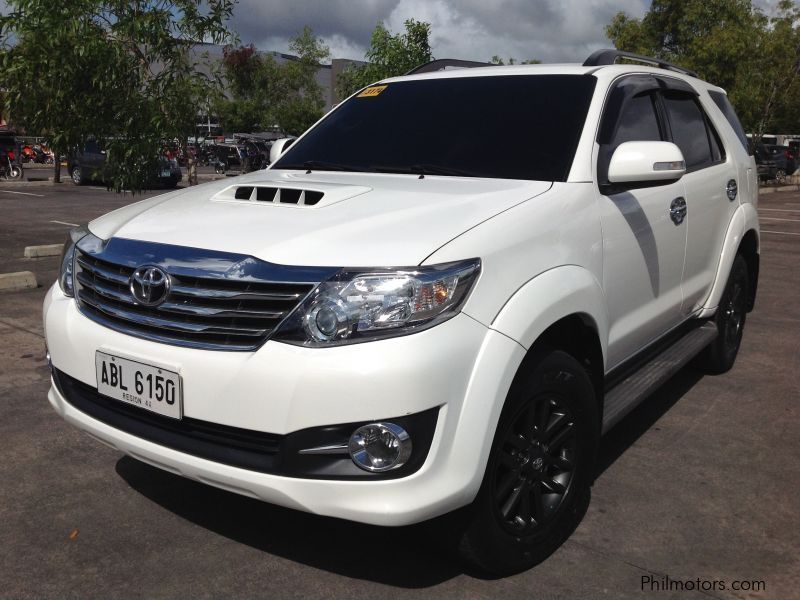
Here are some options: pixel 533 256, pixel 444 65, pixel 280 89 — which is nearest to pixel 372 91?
pixel 444 65

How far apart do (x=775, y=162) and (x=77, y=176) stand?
25064mm

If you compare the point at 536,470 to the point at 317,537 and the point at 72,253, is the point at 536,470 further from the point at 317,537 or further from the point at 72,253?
the point at 72,253

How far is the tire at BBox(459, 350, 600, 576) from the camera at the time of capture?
2559 mm

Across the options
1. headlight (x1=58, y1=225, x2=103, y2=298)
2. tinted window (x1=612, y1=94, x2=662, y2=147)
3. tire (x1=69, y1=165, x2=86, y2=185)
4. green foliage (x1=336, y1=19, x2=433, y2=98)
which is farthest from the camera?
tire (x1=69, y1=165, x2=86, y2=185)

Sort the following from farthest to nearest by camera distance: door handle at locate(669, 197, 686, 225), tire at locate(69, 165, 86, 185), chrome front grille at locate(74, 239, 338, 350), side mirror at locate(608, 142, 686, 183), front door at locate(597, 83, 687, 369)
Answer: tire at locate(69, 165, 86, 185)
door handle at locate(669, 197, 686, 225)
front door at locate(597, 83, 687, 369)
side mirror at locate(608, 142, 686, 183)
chrome front grille at locate(74, 239, 338, 350)

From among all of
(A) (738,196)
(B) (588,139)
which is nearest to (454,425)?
(B) (588,139)

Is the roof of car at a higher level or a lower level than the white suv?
higher

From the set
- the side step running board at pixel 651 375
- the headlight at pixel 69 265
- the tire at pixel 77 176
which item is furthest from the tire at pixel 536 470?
the tire at pixel 77 176

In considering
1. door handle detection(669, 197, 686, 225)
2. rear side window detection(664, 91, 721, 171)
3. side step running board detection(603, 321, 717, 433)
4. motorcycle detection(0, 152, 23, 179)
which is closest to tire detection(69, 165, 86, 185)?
motorcycle detection(0, 152, 23, 179)

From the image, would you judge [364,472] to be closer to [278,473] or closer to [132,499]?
[278,473]

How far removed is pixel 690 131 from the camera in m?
4.41

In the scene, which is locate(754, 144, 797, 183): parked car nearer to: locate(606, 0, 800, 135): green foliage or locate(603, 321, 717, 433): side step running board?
locate(606, 0, 800, 135): green foliage

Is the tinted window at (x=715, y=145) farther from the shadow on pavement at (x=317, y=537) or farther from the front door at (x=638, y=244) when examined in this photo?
the shadow on pavement at (x=317, y=537)

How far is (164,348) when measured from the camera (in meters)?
2.49
